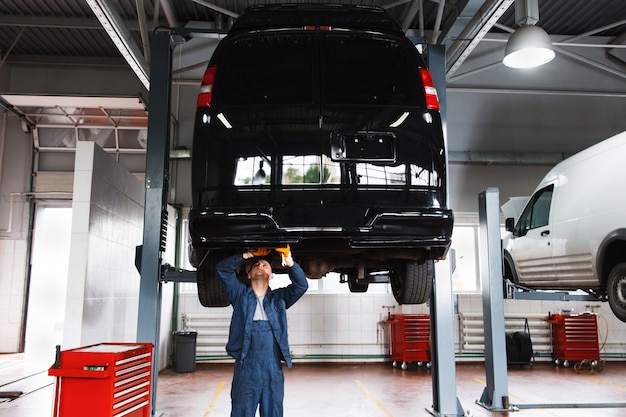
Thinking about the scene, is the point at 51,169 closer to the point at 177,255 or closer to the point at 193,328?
the point at 177,255

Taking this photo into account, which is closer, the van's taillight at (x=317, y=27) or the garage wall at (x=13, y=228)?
the van's taillight at (x=317, y=27)

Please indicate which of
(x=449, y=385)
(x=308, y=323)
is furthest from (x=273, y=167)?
(x=308, y=323)

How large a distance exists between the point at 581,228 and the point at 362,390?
13.0 ft

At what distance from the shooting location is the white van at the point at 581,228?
14.9ft

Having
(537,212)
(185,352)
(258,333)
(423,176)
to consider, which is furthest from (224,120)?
(185,352)

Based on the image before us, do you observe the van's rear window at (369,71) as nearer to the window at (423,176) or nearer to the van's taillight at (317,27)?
the van's taillight at (317,27)

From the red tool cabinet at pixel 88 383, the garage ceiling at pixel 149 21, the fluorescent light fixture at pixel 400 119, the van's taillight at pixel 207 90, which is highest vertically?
the garage ceiling at pixel 149 21

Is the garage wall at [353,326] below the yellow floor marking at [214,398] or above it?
above

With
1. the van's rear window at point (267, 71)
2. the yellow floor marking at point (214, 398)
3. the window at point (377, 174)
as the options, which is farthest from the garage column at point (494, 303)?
the van's rear window at point (267, 71)

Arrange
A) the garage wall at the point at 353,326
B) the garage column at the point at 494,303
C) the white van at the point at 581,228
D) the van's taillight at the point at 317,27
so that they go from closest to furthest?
the van's taillight at the point at 317,27
the white van at the point at 581,228
the garage column at the point at 494,303
the garage wall at the point at 353,326

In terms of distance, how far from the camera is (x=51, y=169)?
434 inches

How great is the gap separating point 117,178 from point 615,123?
33.3 feet

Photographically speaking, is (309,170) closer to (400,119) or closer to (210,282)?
(400,119)

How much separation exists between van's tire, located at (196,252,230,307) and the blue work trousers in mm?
382
